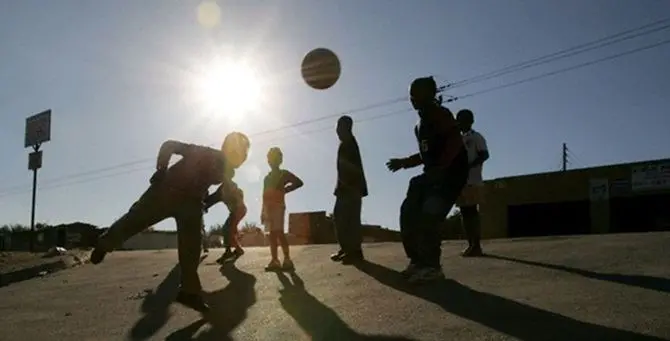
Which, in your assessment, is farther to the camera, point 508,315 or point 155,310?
point 155,310

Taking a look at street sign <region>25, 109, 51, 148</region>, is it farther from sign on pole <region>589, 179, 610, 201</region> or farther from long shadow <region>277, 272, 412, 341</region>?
sign on pole <region>589, 179, 610, 201</region>

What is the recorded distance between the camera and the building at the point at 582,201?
34031 mm

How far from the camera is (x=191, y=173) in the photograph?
21.6 ft

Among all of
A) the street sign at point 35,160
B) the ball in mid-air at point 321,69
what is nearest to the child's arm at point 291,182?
the ball in mid-air at point 321,69

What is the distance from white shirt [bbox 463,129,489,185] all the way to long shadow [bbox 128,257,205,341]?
3652 mm

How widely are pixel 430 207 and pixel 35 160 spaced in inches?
822

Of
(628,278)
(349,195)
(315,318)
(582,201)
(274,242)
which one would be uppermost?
(582,201)

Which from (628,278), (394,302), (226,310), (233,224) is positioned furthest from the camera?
(233,224)

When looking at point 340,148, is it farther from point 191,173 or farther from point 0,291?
point 0,291

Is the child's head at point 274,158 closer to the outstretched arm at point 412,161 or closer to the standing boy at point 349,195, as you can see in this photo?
the standing boy at point 349,195

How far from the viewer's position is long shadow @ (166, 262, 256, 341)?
18.3 ft

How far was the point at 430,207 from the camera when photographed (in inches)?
248

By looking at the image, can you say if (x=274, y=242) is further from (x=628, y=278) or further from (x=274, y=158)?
(x=628, y=278)

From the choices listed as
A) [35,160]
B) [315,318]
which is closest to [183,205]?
[315,318]
